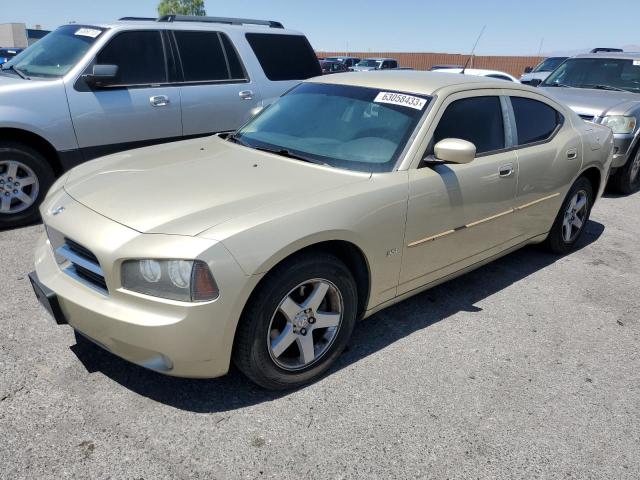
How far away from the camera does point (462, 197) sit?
10.7 feet

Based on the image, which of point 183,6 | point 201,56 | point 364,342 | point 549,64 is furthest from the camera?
point 183,6

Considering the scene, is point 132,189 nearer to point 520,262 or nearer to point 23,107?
point 23,107

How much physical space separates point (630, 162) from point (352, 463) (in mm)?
6656

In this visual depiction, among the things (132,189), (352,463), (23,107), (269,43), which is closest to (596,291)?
(352,463)

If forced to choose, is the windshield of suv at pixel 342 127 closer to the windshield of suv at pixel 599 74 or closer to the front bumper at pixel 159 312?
the front bumper at pixel 159 312

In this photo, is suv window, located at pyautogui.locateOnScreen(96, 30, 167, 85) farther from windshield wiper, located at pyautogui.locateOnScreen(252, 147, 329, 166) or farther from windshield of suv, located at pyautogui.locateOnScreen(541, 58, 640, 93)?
windshield of suv, located at pyautogui.locateOnScreen(541, 58, 640, 93)

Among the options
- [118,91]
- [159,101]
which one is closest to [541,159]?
[159,101]

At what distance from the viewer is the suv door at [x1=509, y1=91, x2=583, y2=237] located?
3842 mm

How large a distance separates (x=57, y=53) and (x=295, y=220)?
4.18m

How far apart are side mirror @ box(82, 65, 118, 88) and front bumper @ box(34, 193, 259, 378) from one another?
2.95 m

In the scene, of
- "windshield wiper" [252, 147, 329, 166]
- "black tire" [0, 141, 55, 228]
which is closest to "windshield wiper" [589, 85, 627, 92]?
"windshield wiper" [252, 147, 329, 166]

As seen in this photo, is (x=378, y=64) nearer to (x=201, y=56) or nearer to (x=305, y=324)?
(x=201, y=56)

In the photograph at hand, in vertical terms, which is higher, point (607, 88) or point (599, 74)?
point (599, 74)

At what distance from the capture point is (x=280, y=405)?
8.53 feet
